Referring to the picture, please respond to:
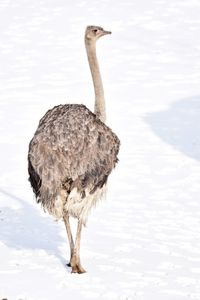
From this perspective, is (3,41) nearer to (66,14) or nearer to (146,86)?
(66,14)

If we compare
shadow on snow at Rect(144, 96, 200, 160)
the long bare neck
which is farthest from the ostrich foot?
shadow on snow at Rect(144, 96, 200, 160)

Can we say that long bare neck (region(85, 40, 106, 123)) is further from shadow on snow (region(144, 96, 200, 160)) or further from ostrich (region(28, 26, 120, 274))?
shadow on snow (region(144, 96, 200, 160))

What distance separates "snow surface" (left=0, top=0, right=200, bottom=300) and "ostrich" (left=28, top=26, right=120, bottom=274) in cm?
92

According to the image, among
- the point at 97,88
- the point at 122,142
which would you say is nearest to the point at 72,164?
the point at 97,88

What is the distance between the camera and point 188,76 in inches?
966

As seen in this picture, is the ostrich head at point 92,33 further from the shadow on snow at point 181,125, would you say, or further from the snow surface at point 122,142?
the shadow on snow at point 181,125

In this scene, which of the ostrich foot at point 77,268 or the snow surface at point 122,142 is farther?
the snow surface at point 122,142

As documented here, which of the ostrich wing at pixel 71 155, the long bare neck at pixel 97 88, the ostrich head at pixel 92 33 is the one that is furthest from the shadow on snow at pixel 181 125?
the ostrich wing at pixel 71 155

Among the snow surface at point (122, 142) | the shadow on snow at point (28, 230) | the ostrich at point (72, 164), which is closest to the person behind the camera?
the ostrich at point (72, 164)

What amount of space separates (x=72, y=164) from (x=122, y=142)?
9.30 meters

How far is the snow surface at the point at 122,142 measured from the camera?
1045 cm

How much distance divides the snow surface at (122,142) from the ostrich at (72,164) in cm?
92

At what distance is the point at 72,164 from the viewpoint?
987 cm

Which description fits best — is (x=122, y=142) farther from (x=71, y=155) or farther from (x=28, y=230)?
(x=71, y=155)
